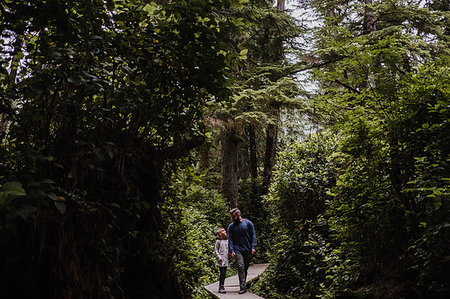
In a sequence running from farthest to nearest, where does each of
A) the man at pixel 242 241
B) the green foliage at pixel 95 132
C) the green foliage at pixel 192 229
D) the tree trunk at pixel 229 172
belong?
the tree trunk at pixel 229 172 < the man at pixel 242 241 < the green foliage at pixel 192 229 < the green foliage at pixel 95 132

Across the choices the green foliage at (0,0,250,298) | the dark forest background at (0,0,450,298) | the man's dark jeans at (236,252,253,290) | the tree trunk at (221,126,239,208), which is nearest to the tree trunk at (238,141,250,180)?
the tree trunk at (221,126,239,208)

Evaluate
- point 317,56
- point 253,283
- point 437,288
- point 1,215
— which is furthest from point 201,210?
point 1,215

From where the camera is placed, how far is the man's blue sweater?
366 inches

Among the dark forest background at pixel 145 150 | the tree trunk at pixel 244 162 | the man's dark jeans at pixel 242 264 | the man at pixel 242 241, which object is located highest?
the tree trunk at pixel 244 162

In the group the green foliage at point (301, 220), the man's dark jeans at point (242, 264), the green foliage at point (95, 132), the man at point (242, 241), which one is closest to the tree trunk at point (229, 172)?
the green foliage at point (301, 220)

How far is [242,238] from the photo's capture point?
369 inches

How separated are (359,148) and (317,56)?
28.6 ft

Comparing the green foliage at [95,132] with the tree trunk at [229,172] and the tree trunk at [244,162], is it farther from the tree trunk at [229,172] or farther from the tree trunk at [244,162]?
the tree trunk at [244,162]

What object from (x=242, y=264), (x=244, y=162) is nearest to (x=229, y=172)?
(x=244, y=162)

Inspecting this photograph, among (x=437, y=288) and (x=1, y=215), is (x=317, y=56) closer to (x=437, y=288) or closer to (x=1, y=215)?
(x=437, y=288)

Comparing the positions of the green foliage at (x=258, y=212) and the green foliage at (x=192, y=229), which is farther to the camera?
the green foliage at (x=258, y=212)

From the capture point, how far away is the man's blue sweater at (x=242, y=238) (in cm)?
930

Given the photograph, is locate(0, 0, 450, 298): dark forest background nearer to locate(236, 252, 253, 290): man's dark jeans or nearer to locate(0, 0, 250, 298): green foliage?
locate(0, 0, 250, 298): green foliage

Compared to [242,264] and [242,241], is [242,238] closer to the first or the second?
[242,241]
